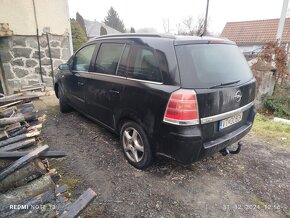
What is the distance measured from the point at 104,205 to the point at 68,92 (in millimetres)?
2918

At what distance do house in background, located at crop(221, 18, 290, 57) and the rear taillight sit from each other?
66.6 ft

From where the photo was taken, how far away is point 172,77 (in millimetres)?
2473

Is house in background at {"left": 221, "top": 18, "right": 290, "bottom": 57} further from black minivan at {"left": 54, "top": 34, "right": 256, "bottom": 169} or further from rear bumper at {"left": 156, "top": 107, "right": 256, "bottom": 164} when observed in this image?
rear bumper at {"left": 156, "top": 107, "right": 256, "bottom": 164}

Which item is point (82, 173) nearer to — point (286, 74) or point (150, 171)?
point (150, 171)

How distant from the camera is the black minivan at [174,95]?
2451 mm

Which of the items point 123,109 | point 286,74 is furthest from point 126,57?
point 286,74

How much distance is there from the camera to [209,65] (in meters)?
2.65

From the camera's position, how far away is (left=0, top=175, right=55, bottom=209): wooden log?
6.63 ft

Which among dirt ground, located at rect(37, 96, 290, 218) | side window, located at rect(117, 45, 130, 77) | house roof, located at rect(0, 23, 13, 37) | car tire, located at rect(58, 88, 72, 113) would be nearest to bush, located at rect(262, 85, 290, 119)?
dirt ground, located at rect(37, 96, 290, 218)

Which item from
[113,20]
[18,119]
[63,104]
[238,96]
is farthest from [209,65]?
[113,20]

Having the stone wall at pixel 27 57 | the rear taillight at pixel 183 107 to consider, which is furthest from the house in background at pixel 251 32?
the rear taillight at pixel 183 107

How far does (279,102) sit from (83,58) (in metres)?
6.26

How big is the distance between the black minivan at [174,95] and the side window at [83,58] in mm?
505

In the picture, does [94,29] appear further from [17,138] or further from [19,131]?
[17,138]
